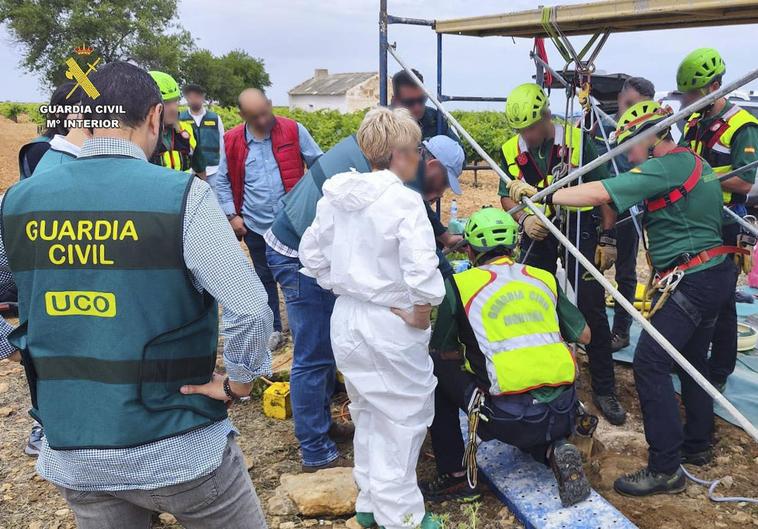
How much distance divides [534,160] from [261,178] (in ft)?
6.78

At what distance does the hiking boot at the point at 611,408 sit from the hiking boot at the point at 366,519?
1942 mm

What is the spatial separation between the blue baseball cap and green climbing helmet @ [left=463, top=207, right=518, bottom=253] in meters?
0.35

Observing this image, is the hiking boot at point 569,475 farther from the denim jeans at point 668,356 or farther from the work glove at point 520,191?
the work glove at point 520,191

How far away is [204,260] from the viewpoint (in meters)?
1.72

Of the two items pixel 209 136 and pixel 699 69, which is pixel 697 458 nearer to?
pixel 699 69

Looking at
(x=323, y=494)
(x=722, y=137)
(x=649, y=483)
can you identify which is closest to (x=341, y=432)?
(x=323, y=494)

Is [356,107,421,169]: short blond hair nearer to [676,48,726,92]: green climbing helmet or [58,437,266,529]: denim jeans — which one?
[58,437,266,529]: denim jeans

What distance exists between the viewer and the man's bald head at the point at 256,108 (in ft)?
15.4

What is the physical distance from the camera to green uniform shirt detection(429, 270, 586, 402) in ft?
10.2

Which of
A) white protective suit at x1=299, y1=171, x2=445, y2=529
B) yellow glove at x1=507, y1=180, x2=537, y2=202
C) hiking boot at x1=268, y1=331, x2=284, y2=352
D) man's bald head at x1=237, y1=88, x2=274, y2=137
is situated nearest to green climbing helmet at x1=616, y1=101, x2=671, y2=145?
yellow glove at x1=507, y1=180, x2=537, y2=202

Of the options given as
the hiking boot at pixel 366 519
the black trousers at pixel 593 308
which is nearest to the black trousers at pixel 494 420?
the hiking boot at pixel 366 519

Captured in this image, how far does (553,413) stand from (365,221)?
4.30 feet

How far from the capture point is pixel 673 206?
3.23 meters

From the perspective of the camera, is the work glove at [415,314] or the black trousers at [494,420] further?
the black trousers at [494,420]
